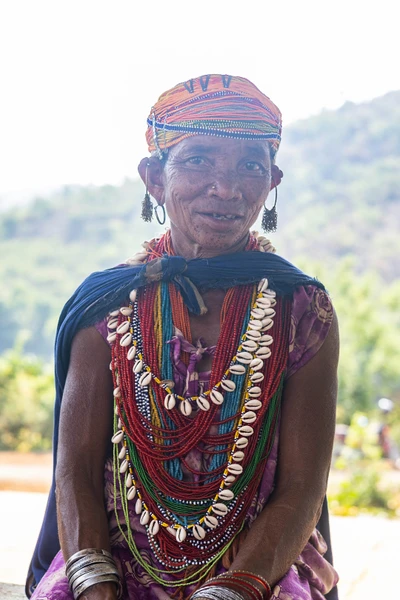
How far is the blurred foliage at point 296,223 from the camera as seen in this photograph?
1989 centimetres

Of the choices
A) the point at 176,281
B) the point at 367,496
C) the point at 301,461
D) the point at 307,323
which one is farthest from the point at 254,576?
the point at 367,496

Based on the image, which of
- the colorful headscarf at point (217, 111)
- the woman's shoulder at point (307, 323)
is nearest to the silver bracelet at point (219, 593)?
the woman's shoulder at point (307, 323)

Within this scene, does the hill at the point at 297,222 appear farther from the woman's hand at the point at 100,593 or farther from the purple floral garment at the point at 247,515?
the woman's hand at the point at 100,593

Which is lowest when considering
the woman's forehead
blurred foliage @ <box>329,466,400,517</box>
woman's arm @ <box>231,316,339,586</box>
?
blurred foliage @ <box>329,466,400,517</box>

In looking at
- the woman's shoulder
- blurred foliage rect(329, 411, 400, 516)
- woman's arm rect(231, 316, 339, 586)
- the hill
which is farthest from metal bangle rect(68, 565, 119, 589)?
the hill

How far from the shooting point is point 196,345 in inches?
88.0

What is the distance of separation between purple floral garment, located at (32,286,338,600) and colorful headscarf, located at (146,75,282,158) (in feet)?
1.70

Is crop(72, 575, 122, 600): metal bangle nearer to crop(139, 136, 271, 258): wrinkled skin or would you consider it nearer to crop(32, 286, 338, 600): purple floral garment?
crop(32, 286, 338, 600): purple floral garment

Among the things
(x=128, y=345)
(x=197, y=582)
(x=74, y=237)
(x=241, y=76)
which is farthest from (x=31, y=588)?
(x=74, y=237)

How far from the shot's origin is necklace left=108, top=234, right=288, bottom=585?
6.86ft

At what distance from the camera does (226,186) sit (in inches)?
86.0

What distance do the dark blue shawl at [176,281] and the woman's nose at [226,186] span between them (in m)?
0.20

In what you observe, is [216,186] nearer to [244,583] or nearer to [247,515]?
[247,515]

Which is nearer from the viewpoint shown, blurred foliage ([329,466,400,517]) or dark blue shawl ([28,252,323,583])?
dark blue shawl ([28,252,323,583])
